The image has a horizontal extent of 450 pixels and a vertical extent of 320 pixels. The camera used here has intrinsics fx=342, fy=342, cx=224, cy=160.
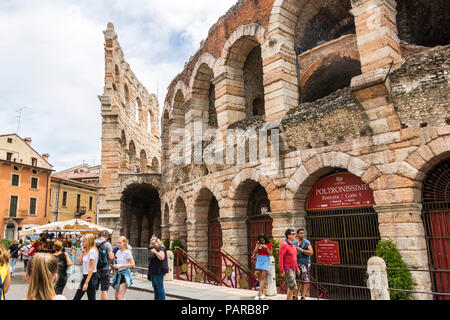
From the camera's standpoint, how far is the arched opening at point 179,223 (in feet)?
51.2

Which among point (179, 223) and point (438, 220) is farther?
point (179, 223)

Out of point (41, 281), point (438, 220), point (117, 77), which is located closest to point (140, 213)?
point (117, 77)

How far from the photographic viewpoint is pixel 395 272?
6855mm

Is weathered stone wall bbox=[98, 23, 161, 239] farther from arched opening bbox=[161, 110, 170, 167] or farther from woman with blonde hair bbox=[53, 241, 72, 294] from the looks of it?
woman with blonde hair bbox=[53, 241, 72, 294]

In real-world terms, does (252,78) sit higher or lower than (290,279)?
higher

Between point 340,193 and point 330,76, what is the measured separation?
5.32 metres

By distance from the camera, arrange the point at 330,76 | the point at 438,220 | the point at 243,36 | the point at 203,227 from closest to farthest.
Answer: the point at 438,220 → the point at 243,36 → the point at 330,76 → the point at 203,227

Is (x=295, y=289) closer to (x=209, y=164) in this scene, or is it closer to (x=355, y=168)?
(x=355, y=168)

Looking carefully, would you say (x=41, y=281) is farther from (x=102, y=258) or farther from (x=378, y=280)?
(x=378, y=280)

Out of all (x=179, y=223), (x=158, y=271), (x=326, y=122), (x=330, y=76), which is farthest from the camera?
(x=179, y=223)

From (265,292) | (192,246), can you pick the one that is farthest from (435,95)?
(192,246)

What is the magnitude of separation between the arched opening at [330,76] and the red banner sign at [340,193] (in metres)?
3.78

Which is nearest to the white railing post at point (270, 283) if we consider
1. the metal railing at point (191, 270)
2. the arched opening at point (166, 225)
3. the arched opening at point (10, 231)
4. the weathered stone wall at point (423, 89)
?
the metal railing at point (191, 270)

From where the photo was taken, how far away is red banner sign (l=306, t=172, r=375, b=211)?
324 inches
